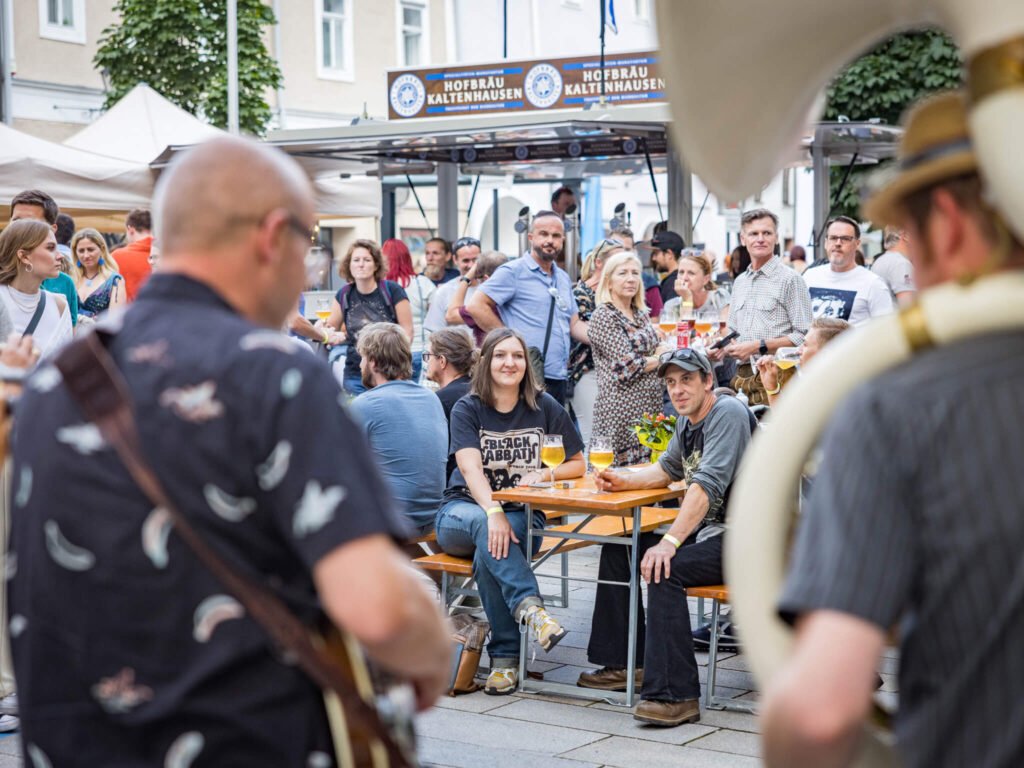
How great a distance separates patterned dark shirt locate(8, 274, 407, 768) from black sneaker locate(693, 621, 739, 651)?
4.71 metres

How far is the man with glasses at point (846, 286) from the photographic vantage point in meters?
7.80

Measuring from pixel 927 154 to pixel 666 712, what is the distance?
4019 mm

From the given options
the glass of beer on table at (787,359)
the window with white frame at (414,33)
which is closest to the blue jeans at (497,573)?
the glass of beer on table at (787,359)

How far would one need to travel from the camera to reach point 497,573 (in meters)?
5.96

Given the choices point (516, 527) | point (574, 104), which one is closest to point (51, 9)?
point (574, 104)

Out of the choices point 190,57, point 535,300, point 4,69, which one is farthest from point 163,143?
point 535,300

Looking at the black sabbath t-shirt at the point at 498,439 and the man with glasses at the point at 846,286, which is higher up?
the man with glasses at the point at 846,286

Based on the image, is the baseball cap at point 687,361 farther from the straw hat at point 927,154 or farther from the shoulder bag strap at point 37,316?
the straw hat at point 927,154

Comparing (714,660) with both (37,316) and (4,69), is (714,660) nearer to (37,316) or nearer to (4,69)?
(37,316)

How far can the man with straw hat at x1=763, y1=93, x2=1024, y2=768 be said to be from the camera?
4.92 feet

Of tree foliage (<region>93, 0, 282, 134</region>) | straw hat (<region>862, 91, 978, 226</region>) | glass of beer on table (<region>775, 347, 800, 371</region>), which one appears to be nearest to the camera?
straw hat (<region>862, 91, 978, 226</region>)

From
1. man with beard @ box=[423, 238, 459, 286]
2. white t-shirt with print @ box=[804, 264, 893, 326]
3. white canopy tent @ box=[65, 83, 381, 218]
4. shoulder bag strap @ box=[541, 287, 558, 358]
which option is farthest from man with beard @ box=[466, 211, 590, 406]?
white canopy tent @ box=[65, 83, 381, 218]

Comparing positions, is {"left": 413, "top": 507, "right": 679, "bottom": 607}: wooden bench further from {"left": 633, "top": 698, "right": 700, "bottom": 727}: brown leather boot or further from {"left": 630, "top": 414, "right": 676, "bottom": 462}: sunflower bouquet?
{"left": 633, "top": 698, "right": 700, "bottom": 727}: brown leather boot

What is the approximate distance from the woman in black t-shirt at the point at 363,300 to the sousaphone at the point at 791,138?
7.58m
